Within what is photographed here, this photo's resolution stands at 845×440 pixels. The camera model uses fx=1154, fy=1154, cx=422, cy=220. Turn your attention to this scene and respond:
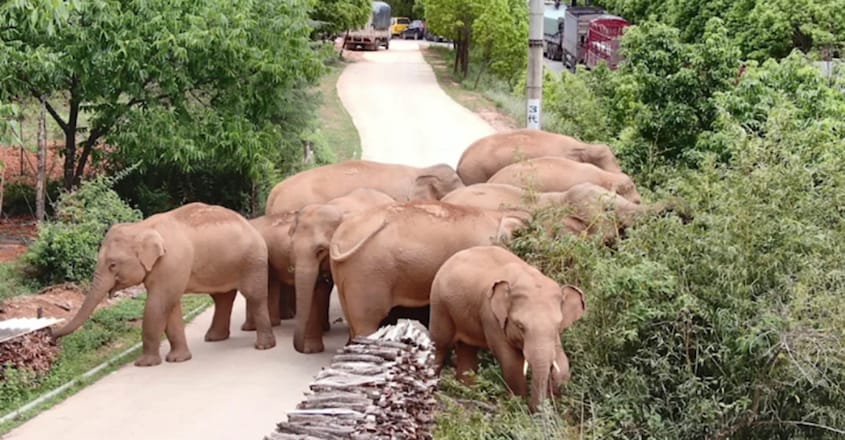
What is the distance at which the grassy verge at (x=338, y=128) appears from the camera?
95.1 feet

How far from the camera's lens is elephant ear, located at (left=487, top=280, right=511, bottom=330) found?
990cm

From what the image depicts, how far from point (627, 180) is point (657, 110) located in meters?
3.92

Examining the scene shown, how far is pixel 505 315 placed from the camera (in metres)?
9.92

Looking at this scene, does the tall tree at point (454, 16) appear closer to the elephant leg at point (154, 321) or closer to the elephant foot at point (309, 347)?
the elephant foot at point (309, 347)

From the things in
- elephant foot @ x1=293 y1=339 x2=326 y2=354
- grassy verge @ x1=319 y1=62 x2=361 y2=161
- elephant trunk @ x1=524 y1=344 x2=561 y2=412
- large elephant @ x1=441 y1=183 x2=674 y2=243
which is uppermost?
large elephant @ x1=441 y1=183 x2=674 y2=243

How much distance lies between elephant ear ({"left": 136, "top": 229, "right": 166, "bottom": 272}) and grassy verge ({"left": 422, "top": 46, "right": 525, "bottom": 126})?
75.4 ft

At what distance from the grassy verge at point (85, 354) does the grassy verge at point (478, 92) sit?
68.7 ft

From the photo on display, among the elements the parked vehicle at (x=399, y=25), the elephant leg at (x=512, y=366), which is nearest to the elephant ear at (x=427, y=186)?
the elephant leg at (x=512, y=366)

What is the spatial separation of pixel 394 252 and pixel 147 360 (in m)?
2.93

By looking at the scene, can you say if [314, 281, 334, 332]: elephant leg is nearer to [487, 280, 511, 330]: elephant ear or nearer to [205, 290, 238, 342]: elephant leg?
[205, 290, 238, 342]: elephant leg

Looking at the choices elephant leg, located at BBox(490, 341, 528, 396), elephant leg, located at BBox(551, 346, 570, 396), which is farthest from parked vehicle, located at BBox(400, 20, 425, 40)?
elephant leg, located at BBox(551, 346, 570, 396)

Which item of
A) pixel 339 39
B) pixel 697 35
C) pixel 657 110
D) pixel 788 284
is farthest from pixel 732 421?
pixel 339 39

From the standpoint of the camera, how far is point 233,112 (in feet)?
59.7

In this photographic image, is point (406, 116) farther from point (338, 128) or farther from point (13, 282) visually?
point (13, 282)
